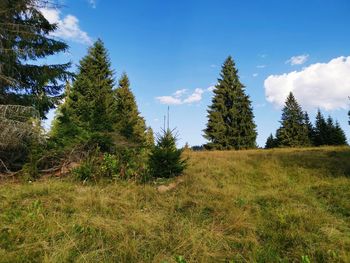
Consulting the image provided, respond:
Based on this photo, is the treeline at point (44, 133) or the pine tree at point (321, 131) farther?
the pine tree at point (321, 131)

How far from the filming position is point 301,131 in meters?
34.8

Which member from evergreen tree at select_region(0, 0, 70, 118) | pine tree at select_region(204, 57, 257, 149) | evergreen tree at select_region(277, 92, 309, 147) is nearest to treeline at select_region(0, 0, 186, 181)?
evergreen tree at select_region(0, 0, 70, 118)

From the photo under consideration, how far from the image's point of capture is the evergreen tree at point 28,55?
1020cm

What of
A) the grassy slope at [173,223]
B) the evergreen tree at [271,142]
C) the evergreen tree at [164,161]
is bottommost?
the grassy slope at [173,223]

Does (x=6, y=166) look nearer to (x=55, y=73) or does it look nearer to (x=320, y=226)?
(x=55, y=73)

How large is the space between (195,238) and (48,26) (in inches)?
425

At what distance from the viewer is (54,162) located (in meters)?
9.53

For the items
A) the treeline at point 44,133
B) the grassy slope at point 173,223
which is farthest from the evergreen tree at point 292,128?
the grassy slope at point 173,223

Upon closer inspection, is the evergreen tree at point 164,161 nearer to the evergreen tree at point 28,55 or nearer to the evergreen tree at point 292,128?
the evergreen tree at point 28,55

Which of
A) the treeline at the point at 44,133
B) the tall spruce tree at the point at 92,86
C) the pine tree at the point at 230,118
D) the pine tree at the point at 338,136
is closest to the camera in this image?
the treeline at the point at 44,133

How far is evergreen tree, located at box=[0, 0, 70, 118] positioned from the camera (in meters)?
10.2

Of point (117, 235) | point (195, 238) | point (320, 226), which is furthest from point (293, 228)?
point (117, 235)

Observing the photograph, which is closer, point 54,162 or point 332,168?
point 54,162

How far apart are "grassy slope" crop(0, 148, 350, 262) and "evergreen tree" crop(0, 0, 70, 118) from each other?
4.56 metres
